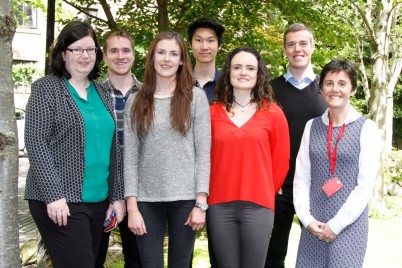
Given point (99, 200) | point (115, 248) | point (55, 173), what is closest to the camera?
point (55, 173)

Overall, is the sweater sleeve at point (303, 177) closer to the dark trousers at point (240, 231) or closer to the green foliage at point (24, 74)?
the dark trousers at point (240, 231)

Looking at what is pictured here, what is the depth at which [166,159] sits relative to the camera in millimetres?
3480

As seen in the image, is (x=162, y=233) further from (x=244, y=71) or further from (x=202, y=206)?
(x=244, y=71)

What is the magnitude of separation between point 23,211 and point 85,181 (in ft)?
24.3

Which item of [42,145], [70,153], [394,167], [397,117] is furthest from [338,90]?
[397,117]

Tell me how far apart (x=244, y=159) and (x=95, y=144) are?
1028 millimetres

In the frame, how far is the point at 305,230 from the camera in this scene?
3.89m

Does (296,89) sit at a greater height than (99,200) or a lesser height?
greater

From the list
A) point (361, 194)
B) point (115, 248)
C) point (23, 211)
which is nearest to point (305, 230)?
point (361, 194)

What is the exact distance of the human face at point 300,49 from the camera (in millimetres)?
4398

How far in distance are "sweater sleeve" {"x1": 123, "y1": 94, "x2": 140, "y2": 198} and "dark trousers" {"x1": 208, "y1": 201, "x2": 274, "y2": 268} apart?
1.93 feet

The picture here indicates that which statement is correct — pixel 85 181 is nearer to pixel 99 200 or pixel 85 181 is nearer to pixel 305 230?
pixel 99 200

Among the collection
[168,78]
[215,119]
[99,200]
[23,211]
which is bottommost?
[23,211]

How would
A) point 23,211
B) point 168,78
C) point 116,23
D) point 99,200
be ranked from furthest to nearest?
point 23,211
point 116,23
point 168,78
point 99,200
